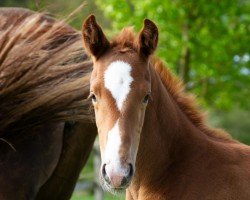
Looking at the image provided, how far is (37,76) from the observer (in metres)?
5.07

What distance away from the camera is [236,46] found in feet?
40.5

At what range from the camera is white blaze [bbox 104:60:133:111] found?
3.96 meters

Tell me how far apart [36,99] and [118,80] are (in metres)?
1.26

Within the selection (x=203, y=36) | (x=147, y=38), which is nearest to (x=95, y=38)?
(x=147, y=38)

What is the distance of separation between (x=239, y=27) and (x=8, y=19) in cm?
760

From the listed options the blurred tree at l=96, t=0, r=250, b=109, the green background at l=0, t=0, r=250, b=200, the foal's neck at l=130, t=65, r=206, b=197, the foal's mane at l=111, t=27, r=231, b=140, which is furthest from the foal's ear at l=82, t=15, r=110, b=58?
the blurred tree at l=96, t=0, r=250, b=109

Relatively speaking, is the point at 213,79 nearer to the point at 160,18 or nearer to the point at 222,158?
the point at 160,18

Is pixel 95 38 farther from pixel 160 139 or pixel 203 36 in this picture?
pixel 203 36

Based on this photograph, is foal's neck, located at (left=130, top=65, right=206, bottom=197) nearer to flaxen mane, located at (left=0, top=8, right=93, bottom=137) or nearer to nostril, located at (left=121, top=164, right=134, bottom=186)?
nostril, located at (left=121, top=164, right=134, bottom=186)

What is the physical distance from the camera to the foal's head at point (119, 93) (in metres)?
3.79

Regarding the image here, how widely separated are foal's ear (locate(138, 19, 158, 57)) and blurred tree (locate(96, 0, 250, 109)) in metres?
7.08

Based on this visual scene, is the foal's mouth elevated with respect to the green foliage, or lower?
elevated

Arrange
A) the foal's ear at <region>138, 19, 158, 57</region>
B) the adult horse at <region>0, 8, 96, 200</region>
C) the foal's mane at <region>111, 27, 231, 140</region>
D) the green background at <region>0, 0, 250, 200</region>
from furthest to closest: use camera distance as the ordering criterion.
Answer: the green background at <region>0, 0, 250, 200</region>
the adult horse at <region>0, 8, 96, 200</region>
the foal's mane at <region>111, 27, 231, 140</region>
the foal's ear at <region>138, 19, 158, 57</region>

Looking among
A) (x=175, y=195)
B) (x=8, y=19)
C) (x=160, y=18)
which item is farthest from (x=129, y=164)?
(x=160, y=18)
